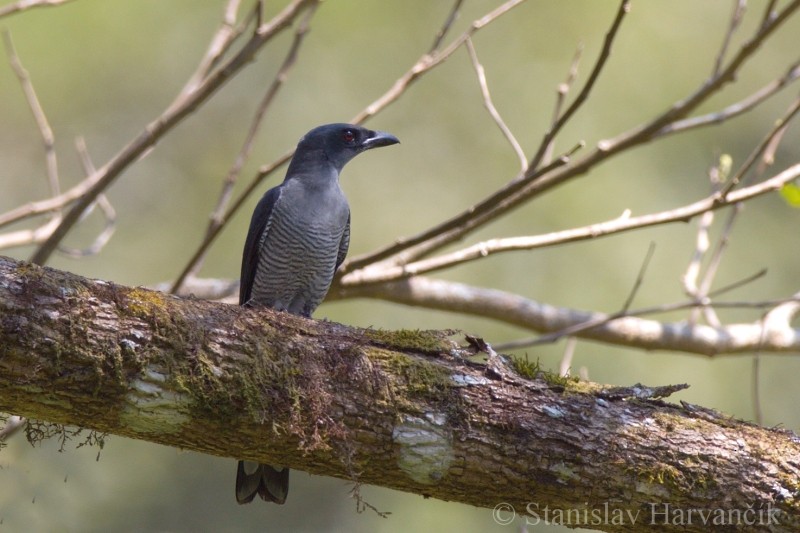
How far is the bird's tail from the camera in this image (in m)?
4.39

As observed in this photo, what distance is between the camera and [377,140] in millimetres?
6051

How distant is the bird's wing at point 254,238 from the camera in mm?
5766

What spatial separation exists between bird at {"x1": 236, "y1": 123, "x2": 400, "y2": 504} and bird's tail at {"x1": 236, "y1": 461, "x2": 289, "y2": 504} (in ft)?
4.64

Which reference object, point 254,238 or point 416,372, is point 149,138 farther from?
point 416,372

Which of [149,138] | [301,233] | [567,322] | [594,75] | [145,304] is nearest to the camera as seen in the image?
[145,304]

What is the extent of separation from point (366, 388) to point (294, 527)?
6987 millimetres

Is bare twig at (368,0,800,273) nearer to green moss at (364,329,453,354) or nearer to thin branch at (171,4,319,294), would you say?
thin branch at (171,4,319,294)

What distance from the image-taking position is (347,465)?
126 inches

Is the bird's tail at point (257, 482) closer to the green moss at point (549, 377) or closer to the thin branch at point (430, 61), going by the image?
the green moss at point (549, 377)

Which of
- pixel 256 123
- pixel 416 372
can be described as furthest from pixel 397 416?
pixel 256 123

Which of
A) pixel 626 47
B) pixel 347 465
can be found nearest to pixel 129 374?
pixel 347 465

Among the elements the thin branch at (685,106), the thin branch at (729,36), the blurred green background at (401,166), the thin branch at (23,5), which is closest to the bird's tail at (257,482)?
the thin branch at (685,106)

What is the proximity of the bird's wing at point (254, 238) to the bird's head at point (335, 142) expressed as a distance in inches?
16.2

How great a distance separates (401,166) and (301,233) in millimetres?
5881
